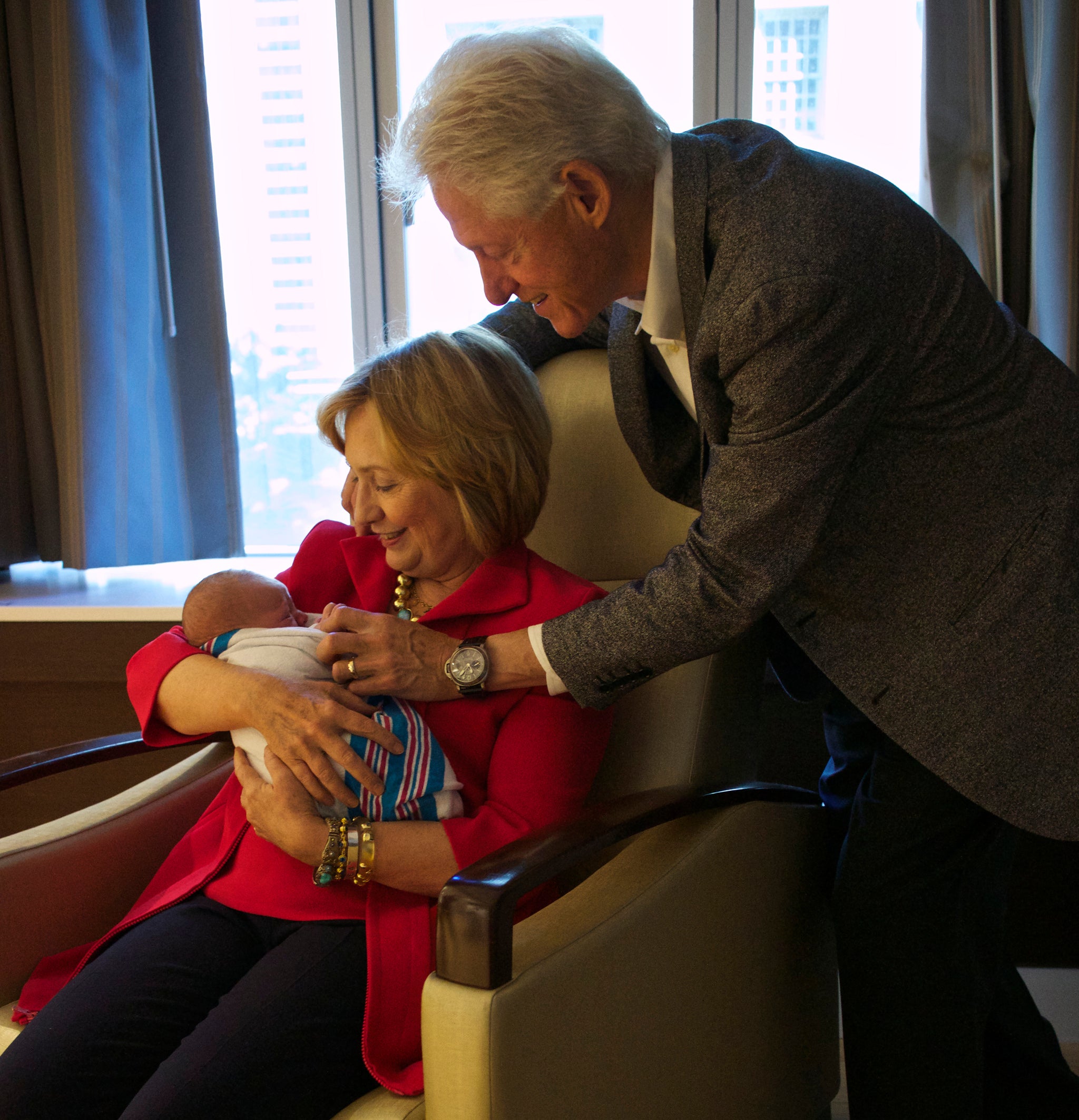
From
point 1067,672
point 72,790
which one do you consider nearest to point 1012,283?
point 1067,672

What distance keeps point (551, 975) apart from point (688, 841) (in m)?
0.30

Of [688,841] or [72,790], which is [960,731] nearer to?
[688,841]

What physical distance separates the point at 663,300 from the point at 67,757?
1.04 m

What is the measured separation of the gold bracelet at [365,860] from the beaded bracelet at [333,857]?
2 cm

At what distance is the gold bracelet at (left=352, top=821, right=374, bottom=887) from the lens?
113cm

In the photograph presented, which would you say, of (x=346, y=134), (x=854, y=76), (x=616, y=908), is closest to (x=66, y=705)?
(x=346, y=134)

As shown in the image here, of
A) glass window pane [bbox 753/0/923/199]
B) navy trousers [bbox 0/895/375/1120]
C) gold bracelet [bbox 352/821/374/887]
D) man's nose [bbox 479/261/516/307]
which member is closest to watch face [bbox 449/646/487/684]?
gold bracelet [bbox 352/821/374/887]

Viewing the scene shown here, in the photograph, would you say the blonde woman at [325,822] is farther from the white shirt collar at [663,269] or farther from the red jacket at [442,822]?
the white shirt collar at [663,269]

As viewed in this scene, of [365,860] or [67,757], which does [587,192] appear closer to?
[365,860]

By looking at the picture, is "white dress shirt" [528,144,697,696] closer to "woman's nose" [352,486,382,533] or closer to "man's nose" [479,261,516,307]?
"man's nose" [479,261,516,307]

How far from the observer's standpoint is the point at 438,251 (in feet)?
8.33

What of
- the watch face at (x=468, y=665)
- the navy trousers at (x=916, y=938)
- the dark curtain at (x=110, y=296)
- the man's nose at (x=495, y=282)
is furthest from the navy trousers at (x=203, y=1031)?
the dark curtain at (x=110, y=296)

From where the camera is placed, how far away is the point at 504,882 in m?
0.95

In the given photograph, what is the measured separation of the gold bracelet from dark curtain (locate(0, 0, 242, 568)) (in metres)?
1.45
